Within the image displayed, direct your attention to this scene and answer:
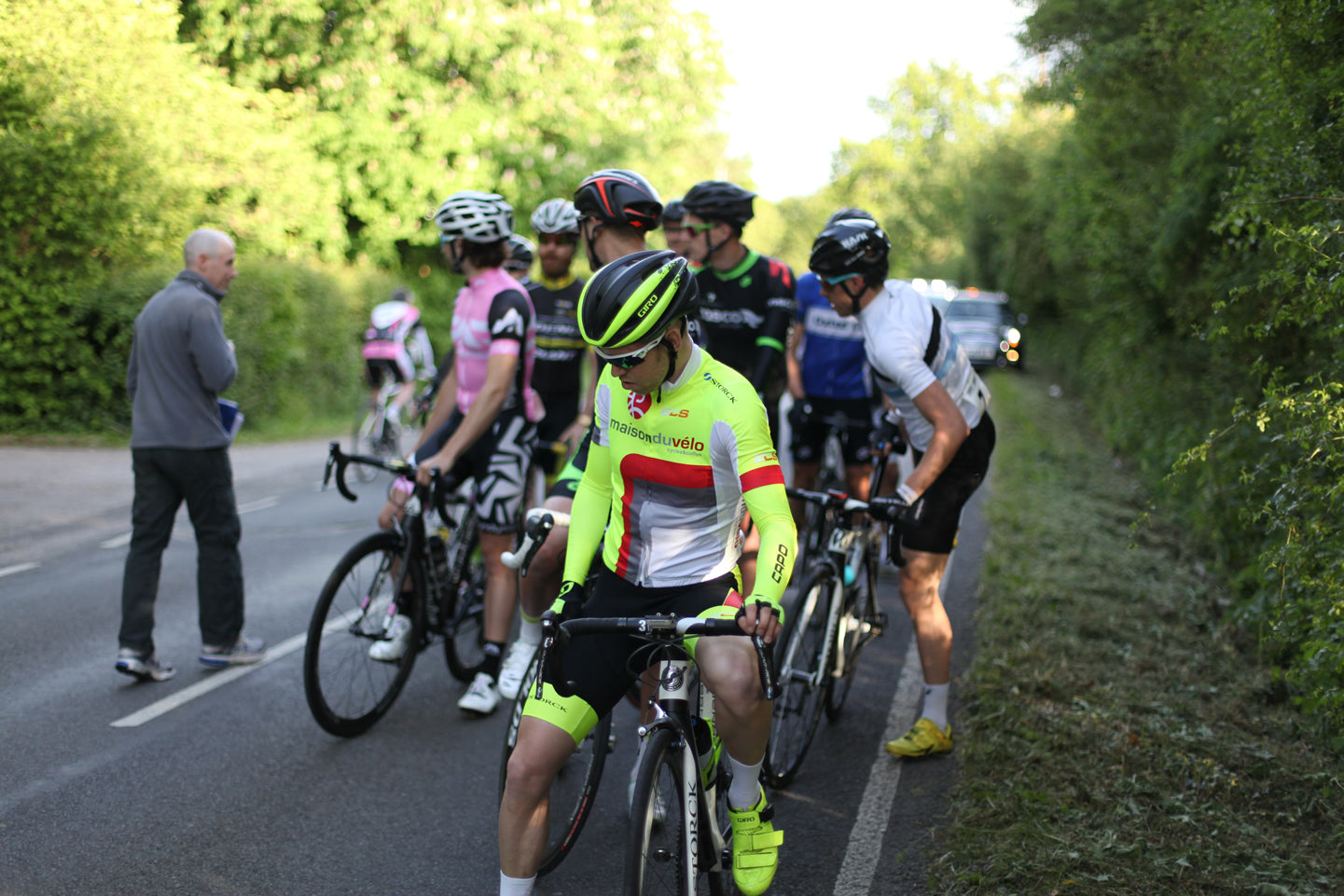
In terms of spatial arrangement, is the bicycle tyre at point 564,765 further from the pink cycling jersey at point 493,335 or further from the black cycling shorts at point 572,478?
the pink cycling jersey at point 493,335

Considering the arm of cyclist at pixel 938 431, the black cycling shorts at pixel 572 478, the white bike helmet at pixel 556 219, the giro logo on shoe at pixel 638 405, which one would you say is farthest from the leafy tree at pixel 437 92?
the giro logo on shoe at pixel 638 405

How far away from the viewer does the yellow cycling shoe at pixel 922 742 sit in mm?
4914

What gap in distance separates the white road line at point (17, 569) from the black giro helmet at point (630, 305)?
20.8 feet

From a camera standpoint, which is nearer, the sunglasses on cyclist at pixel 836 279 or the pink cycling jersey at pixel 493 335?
the sunglasses on cyclist at pixel 836 279

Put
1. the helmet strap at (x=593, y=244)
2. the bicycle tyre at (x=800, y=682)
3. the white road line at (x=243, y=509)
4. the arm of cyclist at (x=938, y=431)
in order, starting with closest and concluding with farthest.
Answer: the arm of cyclist at (x=938, y=431) < the bicycle tyre at (x=800, y=682) < the helmet strap at (x=593, y=244) < the white road line at (x=243, y=509)

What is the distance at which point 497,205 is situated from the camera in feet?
17.8

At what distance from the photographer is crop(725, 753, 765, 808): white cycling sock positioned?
3.25 metres

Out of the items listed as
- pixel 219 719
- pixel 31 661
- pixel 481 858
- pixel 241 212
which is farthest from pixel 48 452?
pixel 481 858

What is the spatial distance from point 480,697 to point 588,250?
90.0 inches

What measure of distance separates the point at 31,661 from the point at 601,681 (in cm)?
A: 420

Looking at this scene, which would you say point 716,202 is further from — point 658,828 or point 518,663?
point 658,828

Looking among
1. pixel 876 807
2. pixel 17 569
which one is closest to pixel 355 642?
pixel 876 807

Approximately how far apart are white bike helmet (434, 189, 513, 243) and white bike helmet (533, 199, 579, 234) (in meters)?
0.42

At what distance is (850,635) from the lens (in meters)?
5.22
